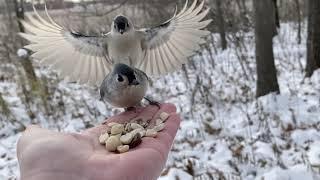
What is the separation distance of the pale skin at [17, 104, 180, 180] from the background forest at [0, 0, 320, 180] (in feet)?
5.11

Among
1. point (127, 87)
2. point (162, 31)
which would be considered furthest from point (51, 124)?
point (127, 87)

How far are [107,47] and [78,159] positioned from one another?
917 mm

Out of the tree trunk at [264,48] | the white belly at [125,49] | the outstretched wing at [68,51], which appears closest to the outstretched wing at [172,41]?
the white belly at [125,49]

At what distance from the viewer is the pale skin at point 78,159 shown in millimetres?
1617

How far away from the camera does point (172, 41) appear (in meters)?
2.59

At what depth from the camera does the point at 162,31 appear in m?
2.50

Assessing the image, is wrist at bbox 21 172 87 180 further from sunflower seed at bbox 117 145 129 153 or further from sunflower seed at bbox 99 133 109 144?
sunflower seed at bbox 99 133 109 144

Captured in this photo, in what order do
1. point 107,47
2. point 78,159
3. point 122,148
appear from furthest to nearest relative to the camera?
1. point 107,47
2. point 122,148
3. point 78,159

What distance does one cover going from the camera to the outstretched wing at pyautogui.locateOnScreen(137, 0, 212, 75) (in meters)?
2.46

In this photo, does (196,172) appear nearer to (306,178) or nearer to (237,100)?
(306,178)

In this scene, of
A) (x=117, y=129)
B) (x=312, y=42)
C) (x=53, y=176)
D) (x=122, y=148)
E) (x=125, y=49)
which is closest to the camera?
(x=53, y=176)

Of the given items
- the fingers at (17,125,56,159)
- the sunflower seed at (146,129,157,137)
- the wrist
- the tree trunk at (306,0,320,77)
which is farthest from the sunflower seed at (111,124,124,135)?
the tree trunk at (306,0,320,77)

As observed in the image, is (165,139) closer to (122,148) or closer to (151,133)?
(151,133)

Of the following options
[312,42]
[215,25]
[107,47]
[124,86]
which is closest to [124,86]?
[124,86]
